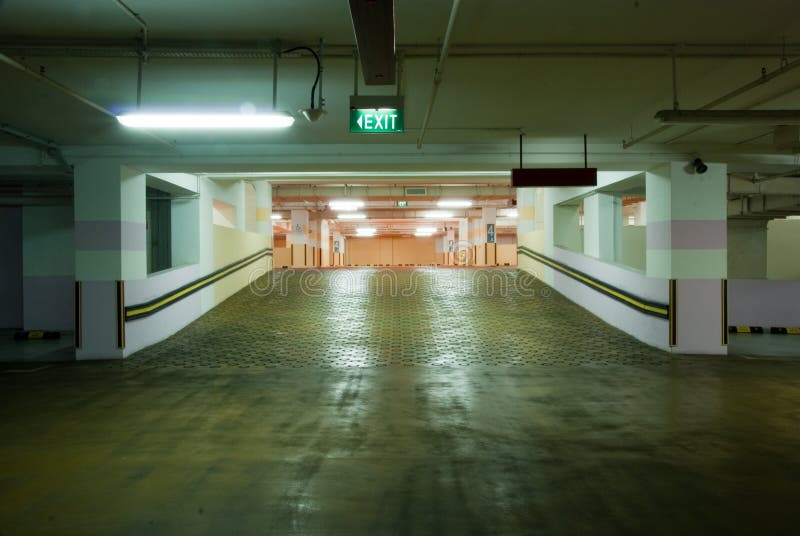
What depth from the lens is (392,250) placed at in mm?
41875

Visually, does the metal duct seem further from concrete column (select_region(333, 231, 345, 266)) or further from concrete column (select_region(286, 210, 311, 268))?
concrete column (select_region(333, 231, 345, 266))

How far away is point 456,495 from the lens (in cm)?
342

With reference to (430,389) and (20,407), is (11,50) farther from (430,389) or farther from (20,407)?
(430,389)

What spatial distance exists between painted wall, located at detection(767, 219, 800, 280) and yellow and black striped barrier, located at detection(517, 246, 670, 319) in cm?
600

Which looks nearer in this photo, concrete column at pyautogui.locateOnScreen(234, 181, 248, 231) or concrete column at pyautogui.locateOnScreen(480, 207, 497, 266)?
concrete column at pyautogui.locateOnScreen(234, 181, 248, 231)

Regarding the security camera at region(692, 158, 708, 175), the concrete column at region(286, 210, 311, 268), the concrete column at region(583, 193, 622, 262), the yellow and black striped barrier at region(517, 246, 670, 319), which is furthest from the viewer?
the concrete column at region(286, 210, 311, 268)

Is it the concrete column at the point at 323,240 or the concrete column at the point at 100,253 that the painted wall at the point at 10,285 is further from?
the concrete column at the point at 323,240

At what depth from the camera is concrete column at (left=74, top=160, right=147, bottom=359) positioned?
7.98 metres

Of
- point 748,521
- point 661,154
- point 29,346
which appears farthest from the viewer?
point 29,346

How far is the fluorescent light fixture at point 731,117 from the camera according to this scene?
198 inches

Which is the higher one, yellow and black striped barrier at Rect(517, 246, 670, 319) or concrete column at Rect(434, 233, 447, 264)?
concrete column at Rect(434, 233, 447, 264)

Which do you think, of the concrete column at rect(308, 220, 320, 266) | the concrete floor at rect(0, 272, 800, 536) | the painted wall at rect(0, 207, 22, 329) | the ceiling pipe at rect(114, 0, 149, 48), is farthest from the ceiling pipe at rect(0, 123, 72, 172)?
the concrete column at rect(308, 220, 320, 266)

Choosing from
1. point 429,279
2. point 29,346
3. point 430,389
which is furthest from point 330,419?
point 429,279

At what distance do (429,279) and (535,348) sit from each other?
6704mm
